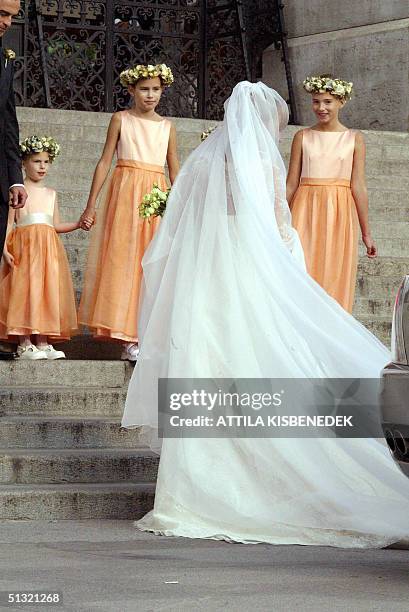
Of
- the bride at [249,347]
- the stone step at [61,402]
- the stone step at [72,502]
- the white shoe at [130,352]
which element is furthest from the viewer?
the white shoe at [130,352]

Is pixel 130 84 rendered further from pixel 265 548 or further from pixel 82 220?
pixel 265 548

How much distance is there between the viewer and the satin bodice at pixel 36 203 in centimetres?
1121

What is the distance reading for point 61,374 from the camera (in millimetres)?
10148

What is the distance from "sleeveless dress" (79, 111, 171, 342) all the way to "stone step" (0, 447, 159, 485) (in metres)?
2.40

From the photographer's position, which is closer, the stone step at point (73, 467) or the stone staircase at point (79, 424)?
the stone staircase at point (79, 424)

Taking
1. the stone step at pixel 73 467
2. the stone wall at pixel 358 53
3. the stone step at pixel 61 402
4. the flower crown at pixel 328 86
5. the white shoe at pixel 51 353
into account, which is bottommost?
the stone step at pixel 73 467

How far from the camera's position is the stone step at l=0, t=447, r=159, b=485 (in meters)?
8.59

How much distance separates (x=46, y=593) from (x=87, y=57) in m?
13.2

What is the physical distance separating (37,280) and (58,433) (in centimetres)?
213

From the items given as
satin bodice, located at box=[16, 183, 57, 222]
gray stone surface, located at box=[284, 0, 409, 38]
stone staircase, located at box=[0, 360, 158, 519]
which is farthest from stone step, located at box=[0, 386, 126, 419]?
gray stone surface, located at box=[284, 0, 409, 38]

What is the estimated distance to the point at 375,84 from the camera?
17.8 m

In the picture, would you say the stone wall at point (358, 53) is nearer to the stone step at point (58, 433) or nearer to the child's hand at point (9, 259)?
the child's hand at point (9, 259)

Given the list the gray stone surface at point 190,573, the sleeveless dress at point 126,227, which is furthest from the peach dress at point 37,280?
the gray stone surface at point 190,573

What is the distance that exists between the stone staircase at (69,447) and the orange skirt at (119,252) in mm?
801
